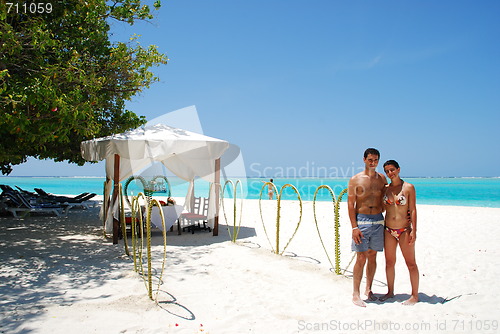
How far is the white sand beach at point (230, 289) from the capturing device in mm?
3363

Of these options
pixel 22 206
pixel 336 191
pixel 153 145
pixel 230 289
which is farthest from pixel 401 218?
pixel 336 191

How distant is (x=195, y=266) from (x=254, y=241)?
2416 mm

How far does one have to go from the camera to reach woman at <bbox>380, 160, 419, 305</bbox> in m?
3.67

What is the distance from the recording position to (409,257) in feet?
12.2

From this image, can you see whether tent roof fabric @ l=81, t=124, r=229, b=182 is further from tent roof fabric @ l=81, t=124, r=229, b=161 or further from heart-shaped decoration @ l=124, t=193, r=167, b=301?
heart-shaped decoration @ l=124, t=193, r=167, b=301

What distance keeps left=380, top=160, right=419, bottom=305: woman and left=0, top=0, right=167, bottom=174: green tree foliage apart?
4584 mm

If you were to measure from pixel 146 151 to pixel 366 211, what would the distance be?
4.91m

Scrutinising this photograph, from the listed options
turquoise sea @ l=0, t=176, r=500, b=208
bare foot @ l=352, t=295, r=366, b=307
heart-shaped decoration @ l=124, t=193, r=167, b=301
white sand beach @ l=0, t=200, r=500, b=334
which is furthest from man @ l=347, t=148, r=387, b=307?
turquoise sea @ l=0, t=176, r=500, b=208

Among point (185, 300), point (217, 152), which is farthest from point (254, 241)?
point (185, 300)

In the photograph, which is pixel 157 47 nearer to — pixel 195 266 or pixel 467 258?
pixel 195 266

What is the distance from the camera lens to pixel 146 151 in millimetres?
7223

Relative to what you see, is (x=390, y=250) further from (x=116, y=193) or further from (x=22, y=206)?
(x=22, y=206)

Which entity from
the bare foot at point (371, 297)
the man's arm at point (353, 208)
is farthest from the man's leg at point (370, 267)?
the man's arm at point (353, 208)

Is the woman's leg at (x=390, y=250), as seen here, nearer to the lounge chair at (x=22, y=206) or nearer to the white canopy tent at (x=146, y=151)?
the white canopy tent at (x=146, y=151)
